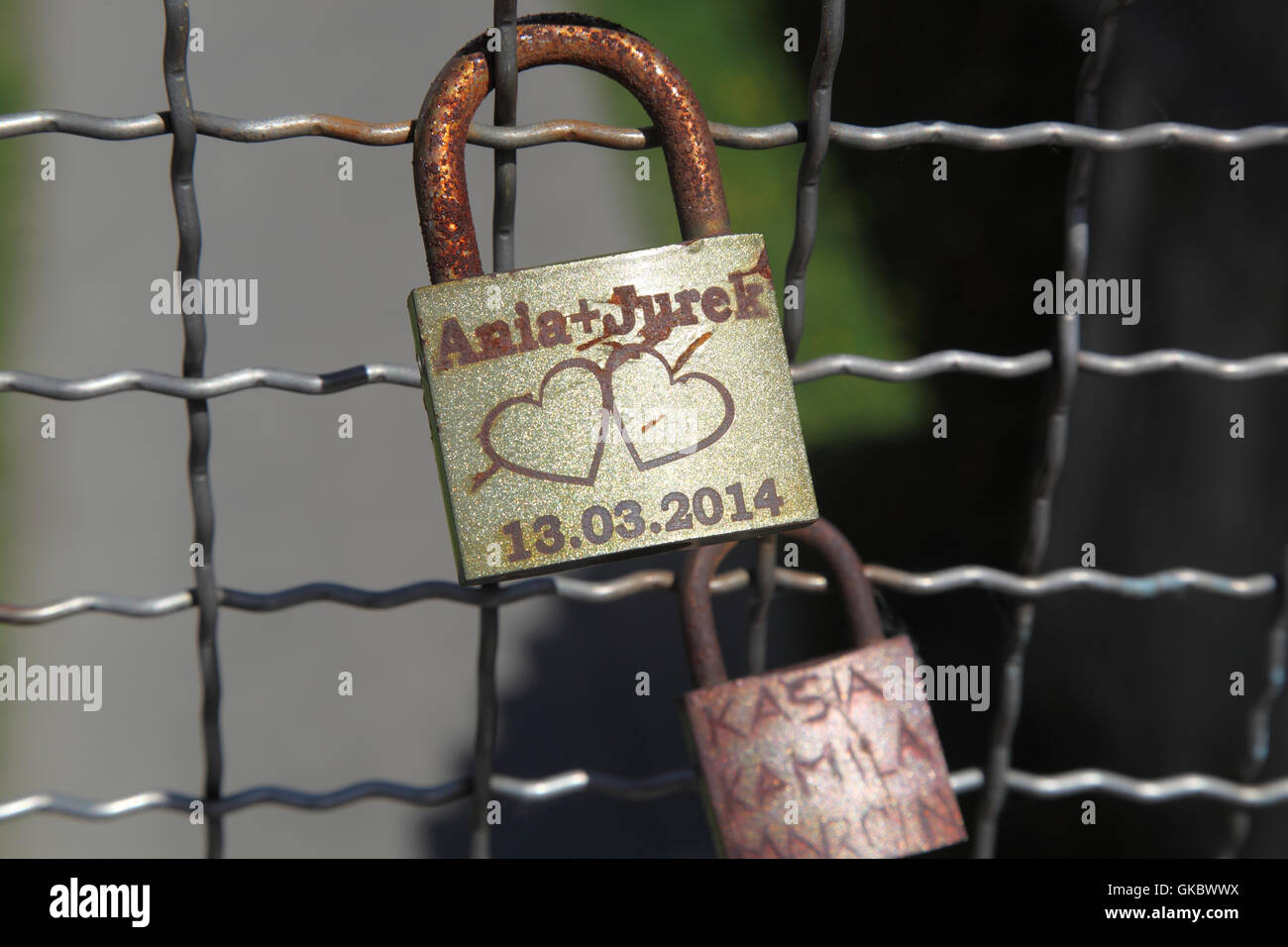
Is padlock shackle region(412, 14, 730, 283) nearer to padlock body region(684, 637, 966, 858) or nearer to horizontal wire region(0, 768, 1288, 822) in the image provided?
padlock body region(684, 637, 966, 858)

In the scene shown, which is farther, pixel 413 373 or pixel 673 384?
pixel 413 373

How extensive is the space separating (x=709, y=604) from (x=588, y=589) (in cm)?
12

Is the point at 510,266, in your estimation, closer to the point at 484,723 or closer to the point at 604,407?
the point at 604,407

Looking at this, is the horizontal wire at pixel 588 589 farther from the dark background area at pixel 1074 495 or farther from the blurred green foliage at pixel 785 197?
the blurred green foliage at pixel 785 197

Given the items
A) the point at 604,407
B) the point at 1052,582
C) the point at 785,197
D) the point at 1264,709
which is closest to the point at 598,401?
the point at 604,407

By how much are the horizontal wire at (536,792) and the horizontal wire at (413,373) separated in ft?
1.12

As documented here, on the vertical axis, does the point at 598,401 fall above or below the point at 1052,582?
above

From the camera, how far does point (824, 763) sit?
36.5 inches

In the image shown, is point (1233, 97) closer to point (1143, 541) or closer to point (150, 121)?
point (1143, 541)

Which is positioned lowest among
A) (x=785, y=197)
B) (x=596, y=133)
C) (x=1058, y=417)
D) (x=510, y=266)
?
(x=1058, y=417)

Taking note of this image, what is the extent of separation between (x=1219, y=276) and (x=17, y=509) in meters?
2.45

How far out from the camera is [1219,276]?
1614 millimetres
